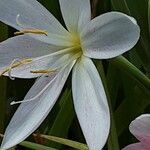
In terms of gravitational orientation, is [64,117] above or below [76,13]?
below

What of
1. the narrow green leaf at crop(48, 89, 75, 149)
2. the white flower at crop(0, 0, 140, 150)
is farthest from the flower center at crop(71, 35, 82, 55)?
the narrow green leaf at crop(48, 89, 75, 149)

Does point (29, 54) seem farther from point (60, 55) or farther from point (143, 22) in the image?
point (143, 22)

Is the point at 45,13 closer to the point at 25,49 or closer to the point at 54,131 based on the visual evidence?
the point at 25,49

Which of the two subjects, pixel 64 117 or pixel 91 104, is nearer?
pixel 91 104

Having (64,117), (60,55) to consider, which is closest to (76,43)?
(60,55)

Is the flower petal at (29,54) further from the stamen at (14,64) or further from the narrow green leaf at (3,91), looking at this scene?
the narrow green leaf at (3,91)

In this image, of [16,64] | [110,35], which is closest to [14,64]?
[16,64]

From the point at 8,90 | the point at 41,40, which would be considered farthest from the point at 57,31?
the point at 8,90
